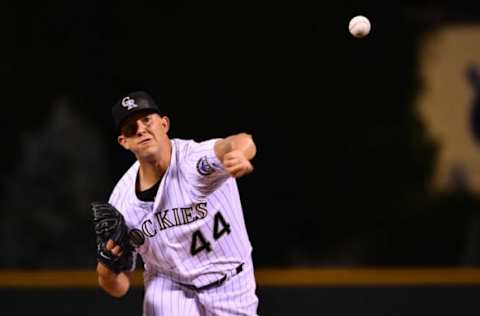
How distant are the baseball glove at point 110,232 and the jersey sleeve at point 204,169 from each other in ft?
1.18

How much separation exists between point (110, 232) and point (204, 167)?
51cm

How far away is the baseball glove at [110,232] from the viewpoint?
3.79 metres

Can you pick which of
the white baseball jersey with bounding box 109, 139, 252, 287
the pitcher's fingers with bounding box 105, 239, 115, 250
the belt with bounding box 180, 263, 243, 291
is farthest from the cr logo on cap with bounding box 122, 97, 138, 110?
the belt with bounding box 180, 263, 243, 291

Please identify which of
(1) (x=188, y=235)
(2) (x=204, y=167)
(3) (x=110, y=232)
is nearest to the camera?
(2) (x=204, y=167)

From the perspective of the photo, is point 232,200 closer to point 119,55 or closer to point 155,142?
point 155,142

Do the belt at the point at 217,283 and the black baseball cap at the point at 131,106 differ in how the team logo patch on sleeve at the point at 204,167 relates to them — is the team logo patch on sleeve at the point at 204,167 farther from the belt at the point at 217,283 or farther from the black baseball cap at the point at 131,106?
the belt at the point at 217,283

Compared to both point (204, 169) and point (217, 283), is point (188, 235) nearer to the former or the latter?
point (217, 283)

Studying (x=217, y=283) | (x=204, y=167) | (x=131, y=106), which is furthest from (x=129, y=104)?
(x=217, y=283)

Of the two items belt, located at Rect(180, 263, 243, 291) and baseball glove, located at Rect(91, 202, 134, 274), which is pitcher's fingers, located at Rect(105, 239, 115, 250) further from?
belt, located at Rect(180, 263, 243, 291)

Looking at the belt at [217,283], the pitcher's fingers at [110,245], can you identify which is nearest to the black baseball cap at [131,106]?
the pitcher's fingers at [110,245]

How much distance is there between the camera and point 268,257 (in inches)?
289

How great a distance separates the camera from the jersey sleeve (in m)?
3.64

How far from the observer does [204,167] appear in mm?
3678

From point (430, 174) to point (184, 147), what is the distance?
4112 mm
